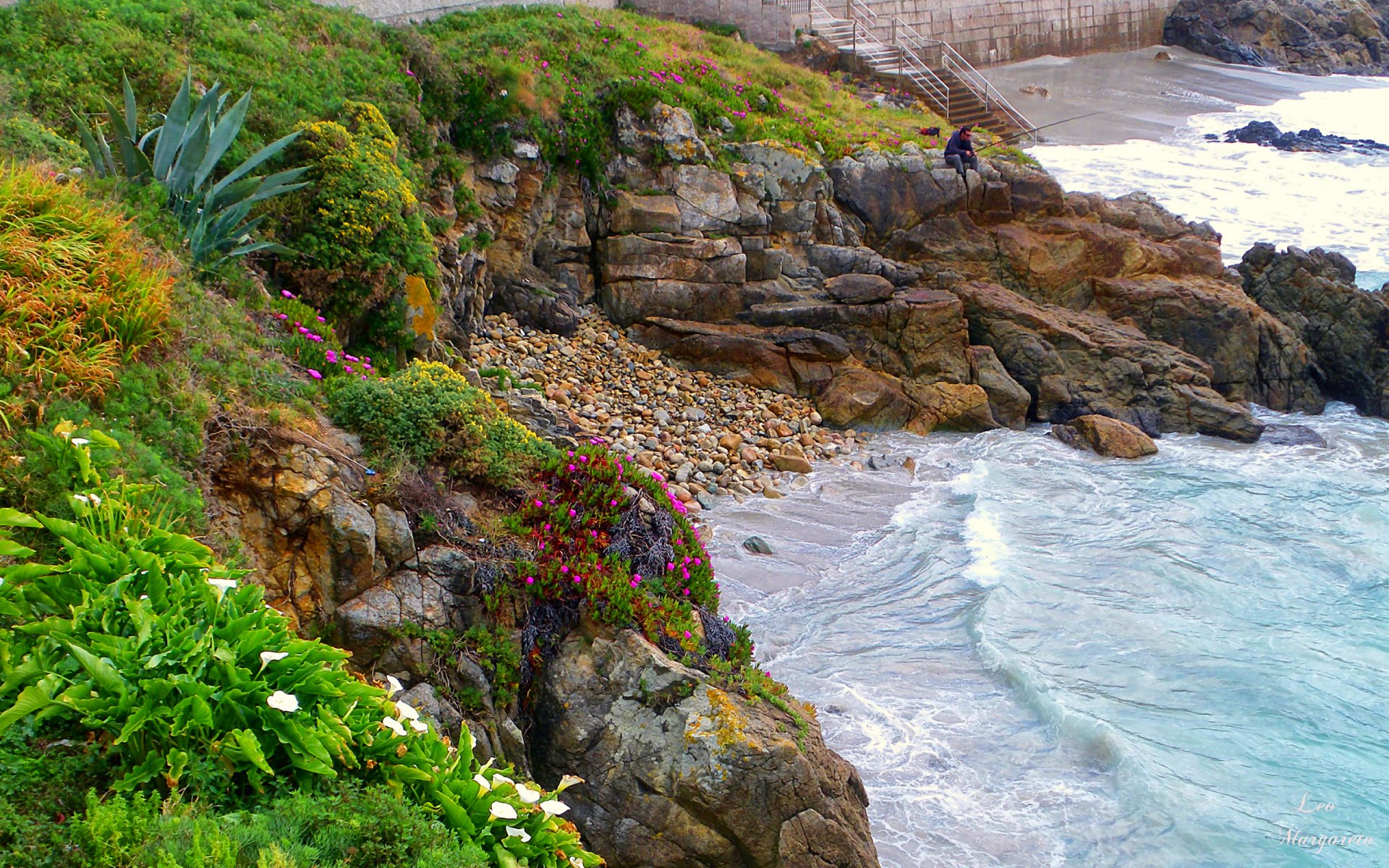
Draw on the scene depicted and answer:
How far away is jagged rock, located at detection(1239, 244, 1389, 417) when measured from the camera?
59.8ft

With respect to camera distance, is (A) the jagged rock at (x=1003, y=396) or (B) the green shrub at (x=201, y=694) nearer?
(B) the green shrub at (x=201, y=694)

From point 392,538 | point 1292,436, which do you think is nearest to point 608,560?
point 392,538

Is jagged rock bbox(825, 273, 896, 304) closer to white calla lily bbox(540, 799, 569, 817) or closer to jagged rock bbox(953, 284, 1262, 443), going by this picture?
jagged rock bbox(953, 284, 1262, 443)

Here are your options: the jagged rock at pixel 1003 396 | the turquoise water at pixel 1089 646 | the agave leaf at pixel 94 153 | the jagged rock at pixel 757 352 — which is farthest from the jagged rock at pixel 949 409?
the agave leaf at pixel 94 153

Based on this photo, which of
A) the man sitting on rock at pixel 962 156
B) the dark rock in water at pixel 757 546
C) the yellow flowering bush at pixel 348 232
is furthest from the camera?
the man sitting on rock at pixel 962 156

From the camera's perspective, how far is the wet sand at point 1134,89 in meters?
31.3

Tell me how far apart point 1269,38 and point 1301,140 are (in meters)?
15.5

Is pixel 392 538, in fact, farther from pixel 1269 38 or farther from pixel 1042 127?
pixel 1269 38

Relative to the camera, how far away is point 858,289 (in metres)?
16.5

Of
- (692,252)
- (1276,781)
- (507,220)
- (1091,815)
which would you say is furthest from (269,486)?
(692,252)

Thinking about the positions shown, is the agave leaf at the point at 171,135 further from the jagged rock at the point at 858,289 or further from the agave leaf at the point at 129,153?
the jagged rock at the point at 858,289

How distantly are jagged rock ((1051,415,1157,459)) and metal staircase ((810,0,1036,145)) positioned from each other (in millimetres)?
10303

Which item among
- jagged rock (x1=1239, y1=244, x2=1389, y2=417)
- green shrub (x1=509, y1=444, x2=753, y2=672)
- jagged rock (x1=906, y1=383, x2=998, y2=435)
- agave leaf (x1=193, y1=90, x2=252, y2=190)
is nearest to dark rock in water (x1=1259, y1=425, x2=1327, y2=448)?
jagged rock (x1=1239, y1=244, x2=1389, y2=417)

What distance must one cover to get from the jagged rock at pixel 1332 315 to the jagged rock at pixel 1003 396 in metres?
6.37
